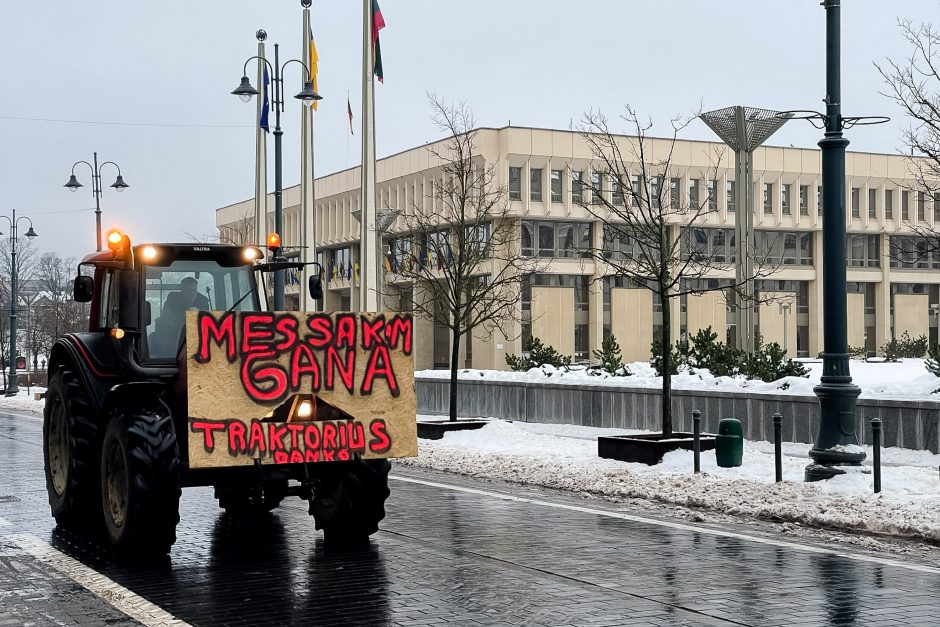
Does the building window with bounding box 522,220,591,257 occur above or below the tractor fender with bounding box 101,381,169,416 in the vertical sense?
above

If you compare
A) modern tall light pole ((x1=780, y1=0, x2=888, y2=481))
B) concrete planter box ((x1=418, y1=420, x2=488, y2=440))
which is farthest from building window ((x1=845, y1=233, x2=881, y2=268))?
modern tall light pole ((x1=780, y1=0, x2=888, y2=481))

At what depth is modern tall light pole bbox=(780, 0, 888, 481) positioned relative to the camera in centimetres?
1455

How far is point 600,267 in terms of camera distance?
7144cm

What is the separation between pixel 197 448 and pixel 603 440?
970cm

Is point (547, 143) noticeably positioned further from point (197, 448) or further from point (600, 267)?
point (197, 448)

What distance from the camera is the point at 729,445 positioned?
1672 centimetres

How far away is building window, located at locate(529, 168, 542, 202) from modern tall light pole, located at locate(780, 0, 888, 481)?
179 ft

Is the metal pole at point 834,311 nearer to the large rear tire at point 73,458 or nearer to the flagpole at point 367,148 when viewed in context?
the large rear tire at point 73,458

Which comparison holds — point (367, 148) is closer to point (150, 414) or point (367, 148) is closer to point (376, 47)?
point (376, 47)

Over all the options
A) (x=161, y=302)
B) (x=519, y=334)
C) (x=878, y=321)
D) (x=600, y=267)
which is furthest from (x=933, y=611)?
(x=878, y=321)

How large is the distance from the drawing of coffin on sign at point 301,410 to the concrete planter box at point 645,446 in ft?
26.1

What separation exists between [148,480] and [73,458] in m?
1.91

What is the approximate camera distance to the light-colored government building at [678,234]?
6925 cm

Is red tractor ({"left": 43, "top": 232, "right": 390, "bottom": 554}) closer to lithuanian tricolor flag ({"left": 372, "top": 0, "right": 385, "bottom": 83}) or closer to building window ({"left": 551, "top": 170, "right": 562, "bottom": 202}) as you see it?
lithuanian tricolor flag ({"left": 372, "top": 0, "right": 385, "bottom": 83})
